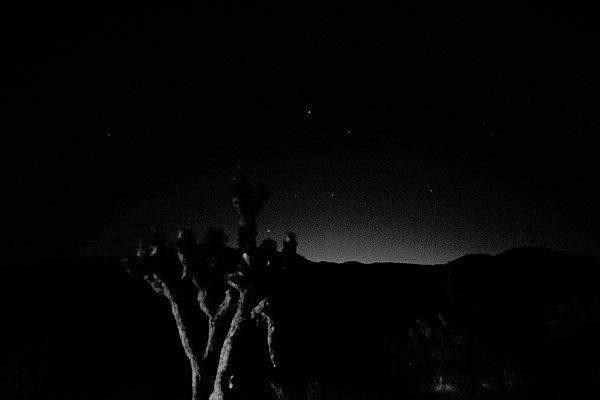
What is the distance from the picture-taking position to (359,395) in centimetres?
1845

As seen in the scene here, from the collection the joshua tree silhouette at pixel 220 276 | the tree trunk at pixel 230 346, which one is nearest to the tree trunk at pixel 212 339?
the joshua tree silhouette at pixel 220 276

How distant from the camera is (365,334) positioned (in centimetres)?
2208

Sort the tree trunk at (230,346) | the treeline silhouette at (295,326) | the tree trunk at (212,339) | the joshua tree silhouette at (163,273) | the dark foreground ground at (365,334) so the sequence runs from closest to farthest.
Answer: the tree trunk at (230,346) → the tree trunk at (212,339) → the joshua tree silhouette at (163,273) → the treeline silhouette at (295,326) → the dark foreground ground at (365,334)

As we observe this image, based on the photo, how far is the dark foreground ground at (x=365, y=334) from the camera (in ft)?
54.5

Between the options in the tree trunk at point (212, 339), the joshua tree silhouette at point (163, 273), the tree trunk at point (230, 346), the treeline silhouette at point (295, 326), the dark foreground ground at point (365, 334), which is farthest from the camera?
the dark foreground ground at point (365, 334)

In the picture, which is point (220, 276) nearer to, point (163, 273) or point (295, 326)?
point (163, 273)

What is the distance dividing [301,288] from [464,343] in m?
9.58

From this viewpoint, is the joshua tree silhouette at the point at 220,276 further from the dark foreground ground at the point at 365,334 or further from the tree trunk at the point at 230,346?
the dark foreground ground at the point at 365,334

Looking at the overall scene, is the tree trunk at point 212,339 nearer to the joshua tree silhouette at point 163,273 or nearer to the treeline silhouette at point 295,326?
the treeline silhouette at point 295,326

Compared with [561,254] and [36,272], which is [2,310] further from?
[561,254]

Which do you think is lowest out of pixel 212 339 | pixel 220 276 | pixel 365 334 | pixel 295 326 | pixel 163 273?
pixel 365 334

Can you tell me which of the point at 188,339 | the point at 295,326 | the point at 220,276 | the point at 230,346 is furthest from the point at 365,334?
the point at 188,339

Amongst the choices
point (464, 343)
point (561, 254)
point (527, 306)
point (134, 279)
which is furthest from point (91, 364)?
point (561, 254)

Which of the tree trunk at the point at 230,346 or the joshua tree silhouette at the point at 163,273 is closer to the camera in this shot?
the tree trunk at the point at 230,346
